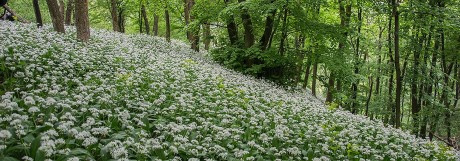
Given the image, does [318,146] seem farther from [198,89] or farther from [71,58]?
[71,58]

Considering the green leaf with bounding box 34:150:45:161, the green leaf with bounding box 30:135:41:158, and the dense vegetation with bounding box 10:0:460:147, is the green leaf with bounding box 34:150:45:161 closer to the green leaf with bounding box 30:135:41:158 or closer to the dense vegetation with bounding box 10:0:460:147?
the green leaf with bounding box 30:135:41:158

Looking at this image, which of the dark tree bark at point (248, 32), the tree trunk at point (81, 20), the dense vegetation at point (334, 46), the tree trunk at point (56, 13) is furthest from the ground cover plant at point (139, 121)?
the dark tree bark at point (248, 32)

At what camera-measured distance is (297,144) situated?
7059 millimetres

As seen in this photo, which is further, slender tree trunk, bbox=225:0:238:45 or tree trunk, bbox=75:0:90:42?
slender tree trunk, bbox=225:0:238:45

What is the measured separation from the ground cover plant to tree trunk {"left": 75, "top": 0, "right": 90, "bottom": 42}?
5.80 ft

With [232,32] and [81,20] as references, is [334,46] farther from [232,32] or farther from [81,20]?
[81,20]

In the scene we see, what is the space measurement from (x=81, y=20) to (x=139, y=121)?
30.4ft

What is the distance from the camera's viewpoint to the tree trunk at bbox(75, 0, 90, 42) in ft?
43.1

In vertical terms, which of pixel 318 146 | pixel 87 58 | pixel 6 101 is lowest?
pixel 318 146

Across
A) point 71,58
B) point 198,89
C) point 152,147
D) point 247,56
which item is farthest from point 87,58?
point 247,56

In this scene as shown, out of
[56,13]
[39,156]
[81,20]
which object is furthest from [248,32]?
[39,156]

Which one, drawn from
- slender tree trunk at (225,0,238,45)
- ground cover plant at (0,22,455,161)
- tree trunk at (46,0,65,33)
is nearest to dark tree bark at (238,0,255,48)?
slender tree trunk at (225,0,238,45)

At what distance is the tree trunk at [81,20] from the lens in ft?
43.1

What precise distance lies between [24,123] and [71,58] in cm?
532
